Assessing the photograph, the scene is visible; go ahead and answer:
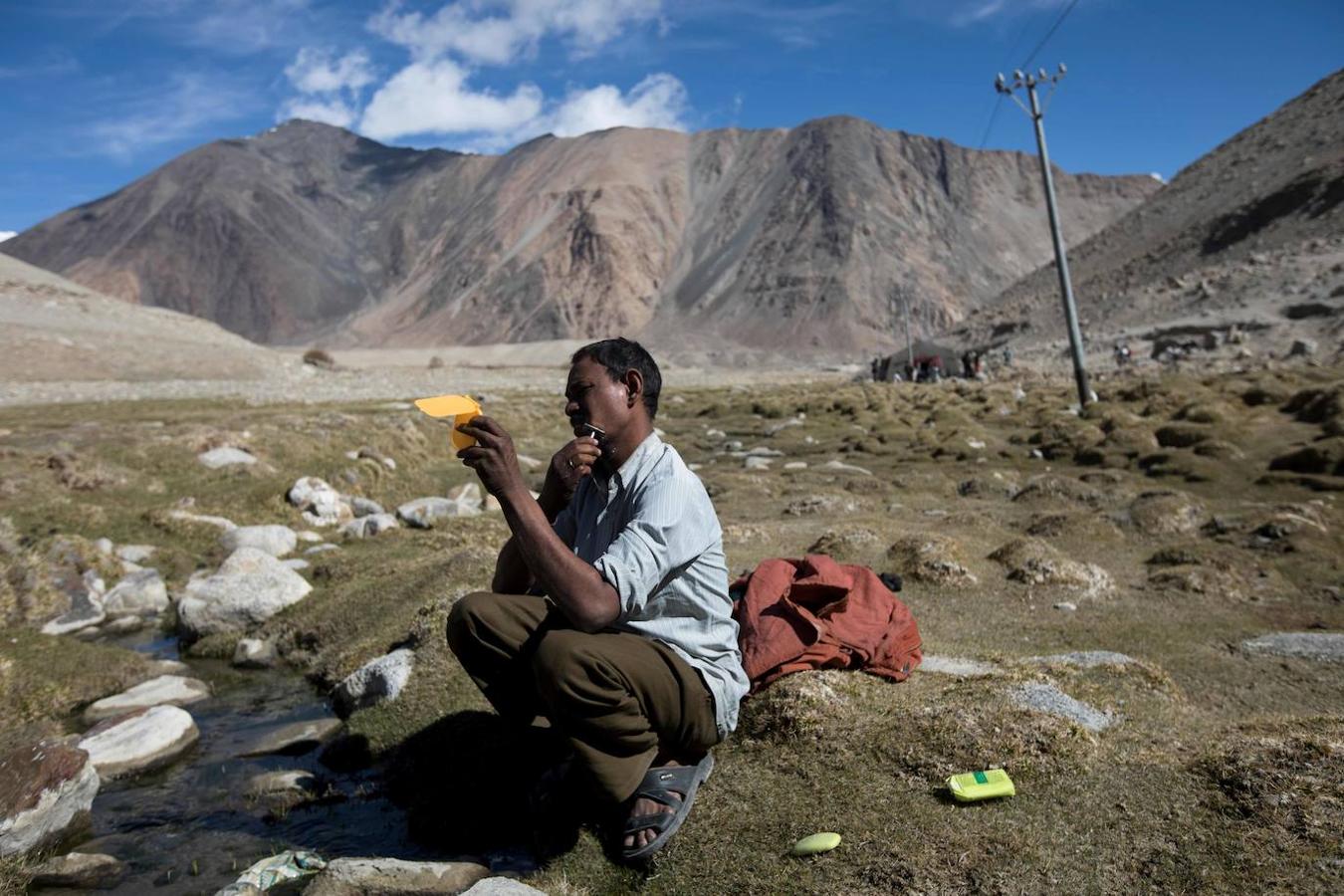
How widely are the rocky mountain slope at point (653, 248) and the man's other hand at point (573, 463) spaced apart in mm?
122843

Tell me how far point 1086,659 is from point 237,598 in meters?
8.42

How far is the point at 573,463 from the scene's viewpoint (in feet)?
14.6

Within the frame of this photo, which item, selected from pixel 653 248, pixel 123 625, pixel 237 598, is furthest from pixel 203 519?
pixel 653 248

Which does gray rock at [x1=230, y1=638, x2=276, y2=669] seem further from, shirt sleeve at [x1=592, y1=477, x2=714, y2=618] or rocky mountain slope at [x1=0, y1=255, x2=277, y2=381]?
rocky mountain slope at [x1=0, y1=255, x2=277, y2=381]

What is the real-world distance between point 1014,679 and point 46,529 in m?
12.3

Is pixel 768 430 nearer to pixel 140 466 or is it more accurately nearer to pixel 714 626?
pixel 140 466

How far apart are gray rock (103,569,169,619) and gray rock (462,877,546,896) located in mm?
8468

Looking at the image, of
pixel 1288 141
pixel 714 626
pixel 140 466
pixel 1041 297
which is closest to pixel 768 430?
pixel 140 466

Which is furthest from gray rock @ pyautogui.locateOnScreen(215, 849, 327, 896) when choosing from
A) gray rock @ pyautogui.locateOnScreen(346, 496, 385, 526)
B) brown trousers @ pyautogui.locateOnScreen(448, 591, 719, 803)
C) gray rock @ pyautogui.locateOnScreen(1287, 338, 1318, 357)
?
gray rock @ pyautogui.locateOnScreen(1287, 338, 1318, 357)

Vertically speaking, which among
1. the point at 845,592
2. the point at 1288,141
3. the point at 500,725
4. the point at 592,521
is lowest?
the point at 500,725

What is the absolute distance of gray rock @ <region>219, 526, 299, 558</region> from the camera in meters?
12.8

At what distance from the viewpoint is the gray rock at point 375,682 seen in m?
7.00

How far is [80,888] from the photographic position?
5008 millimetres

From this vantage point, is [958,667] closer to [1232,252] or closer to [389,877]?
[389,877]
